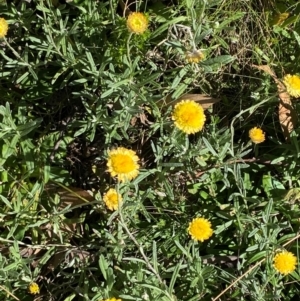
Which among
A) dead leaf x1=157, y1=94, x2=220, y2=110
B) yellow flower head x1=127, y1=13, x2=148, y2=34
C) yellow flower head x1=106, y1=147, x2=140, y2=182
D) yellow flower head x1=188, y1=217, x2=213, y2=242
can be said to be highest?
yellow flower head x1=127, y1=13, x2=148, y2=34

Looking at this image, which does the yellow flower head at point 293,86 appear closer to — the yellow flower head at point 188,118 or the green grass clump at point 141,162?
the green grass clump at point 141,162

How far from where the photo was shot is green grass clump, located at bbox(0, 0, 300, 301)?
2.47 meters

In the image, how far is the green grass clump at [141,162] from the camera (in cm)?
247

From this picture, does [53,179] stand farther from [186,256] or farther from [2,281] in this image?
[186,256]

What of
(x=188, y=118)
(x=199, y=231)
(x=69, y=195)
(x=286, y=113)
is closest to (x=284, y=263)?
(x=199, y=231)

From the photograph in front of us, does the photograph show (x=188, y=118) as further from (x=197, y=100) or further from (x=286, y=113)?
(x=286, y=113)

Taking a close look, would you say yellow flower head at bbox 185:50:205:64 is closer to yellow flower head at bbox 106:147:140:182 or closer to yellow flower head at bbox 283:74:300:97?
yellow flower head at bbox 283:74:300:97

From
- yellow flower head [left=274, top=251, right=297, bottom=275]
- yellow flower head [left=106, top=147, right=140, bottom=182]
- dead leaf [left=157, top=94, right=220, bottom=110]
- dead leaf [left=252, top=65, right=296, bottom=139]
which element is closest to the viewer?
yellow flower head [left=106, top=147, right=140, bottom=182]

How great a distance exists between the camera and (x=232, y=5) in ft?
10.0

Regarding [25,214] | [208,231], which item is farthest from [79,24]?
[208,231]

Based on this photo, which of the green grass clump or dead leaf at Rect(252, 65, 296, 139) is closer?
the green grass clump

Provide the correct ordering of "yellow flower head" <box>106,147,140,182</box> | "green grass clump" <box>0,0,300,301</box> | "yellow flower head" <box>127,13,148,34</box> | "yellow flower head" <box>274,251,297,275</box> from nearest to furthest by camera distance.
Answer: "yellow flower head" <box>106,147,140,182</box>, "yellow flower head" <box>127,13,148,34</box>, "yellow flower head" <box>274,251,297,275</box>, "green grass clump" <box>0,0,300,301</box>

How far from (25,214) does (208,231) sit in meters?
0.82

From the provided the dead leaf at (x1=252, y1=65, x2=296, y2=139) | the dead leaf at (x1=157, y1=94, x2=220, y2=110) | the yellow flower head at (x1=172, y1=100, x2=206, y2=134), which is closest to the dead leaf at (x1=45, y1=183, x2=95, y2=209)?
the dead leaf at (x1=157, y1=94, x2=220, y2=110)
